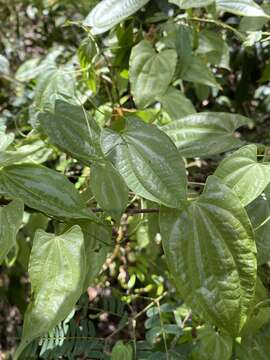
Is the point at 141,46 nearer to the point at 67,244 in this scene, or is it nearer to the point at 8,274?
the point at 67,244

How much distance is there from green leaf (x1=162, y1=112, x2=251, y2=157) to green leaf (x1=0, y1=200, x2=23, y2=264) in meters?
0.25

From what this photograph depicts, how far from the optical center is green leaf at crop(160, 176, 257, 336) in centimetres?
61

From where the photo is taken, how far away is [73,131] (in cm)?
71

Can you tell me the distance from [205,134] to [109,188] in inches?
7.7

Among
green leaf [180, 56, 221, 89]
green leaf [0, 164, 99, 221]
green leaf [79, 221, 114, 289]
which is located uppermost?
green leaf [0, 164, 99, 221]

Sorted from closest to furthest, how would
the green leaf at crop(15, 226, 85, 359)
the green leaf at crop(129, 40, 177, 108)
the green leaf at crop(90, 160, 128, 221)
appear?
1. the green leaf at crop(15, 226, 85, 359)
2. the green leaf at crop(90, 160, 128, 221)
3. the green leaf at crop(129, 40, 177, 108)

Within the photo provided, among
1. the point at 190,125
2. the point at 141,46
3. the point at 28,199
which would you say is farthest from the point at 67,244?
the point at 141,46

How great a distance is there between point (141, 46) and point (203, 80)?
137 millimetres

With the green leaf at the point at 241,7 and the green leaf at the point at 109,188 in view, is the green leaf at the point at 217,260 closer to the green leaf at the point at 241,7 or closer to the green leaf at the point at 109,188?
the green leaf at the point at 109,188

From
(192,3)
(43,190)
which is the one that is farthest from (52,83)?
(43,190)

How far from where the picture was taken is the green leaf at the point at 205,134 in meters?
0.78

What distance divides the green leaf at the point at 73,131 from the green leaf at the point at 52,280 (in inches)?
4.2

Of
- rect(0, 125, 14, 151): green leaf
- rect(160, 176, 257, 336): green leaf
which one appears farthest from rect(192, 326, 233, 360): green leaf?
rect(0, 125, 14, 151): green leaf

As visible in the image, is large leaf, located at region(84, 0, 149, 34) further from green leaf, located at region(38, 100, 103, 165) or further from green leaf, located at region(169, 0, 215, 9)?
green leaf, located at region(38, 100, 103, 165)
